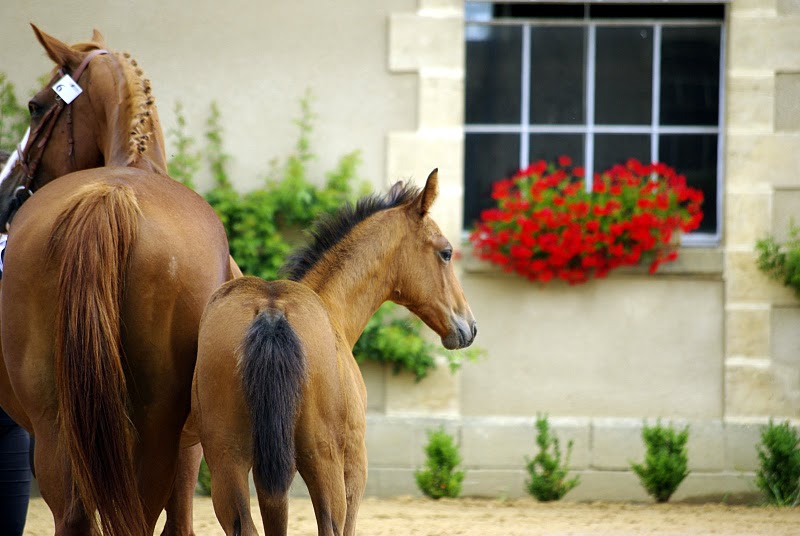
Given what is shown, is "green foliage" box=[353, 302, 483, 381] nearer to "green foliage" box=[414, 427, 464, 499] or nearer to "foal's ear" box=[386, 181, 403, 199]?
"green foliage" box=[414, 427, 464, 499]

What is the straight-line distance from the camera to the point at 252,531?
289cm

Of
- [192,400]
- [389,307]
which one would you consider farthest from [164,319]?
[389,307]

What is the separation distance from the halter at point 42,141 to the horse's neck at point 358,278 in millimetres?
1141

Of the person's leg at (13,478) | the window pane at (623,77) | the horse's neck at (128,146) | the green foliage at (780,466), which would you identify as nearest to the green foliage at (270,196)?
the window pane at (623,77)

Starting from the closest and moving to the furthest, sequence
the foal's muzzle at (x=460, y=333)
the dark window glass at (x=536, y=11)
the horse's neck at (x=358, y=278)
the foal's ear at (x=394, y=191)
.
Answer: the horse's neck at (x=358, y=278) < the foal's ear at (x=394, y=191) < the foal's muzzle at (x=460, y=333) < the dark window glass at (x=536, y=11)

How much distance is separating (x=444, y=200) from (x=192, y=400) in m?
4.12

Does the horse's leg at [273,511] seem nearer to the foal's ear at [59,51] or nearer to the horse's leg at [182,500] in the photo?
the horse's leg at [182,500]

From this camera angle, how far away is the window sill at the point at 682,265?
6989 mm

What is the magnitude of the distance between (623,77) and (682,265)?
152 cm

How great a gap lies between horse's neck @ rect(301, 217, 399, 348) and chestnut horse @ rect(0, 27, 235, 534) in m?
0.47

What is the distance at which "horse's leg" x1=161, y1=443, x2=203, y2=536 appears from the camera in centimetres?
362

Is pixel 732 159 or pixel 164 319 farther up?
pixel 732 159

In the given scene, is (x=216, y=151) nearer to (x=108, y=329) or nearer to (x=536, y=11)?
(x=536, y=11)

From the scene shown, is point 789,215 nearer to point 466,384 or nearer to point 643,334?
point 643,334
